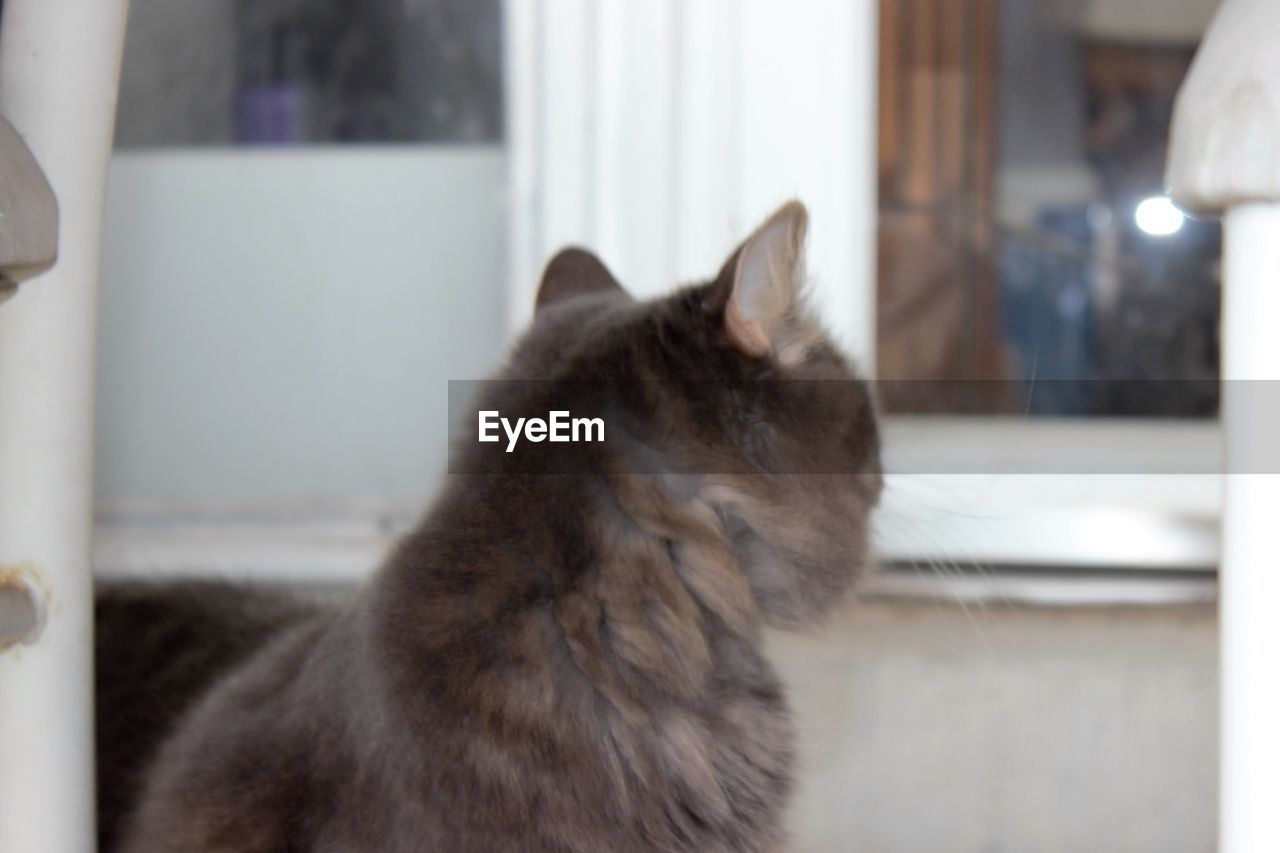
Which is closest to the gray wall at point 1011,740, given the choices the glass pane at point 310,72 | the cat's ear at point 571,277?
the cat's ear at point 571,277

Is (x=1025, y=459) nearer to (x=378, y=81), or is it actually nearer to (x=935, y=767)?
(x=935, y=767)

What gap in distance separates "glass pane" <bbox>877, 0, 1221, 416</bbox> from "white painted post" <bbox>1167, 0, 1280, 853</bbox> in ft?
3.89

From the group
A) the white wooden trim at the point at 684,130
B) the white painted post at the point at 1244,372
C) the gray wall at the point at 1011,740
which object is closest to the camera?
the white painted post at the point at 1244,372

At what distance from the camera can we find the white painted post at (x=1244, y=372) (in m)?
0.59

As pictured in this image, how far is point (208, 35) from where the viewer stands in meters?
1.70

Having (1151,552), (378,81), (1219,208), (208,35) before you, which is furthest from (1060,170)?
(1219,208)

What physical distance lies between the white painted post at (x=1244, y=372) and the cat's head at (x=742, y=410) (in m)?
0.23

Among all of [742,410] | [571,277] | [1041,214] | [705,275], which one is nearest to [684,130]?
[705,275]

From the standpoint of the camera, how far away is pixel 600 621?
30.5 inches

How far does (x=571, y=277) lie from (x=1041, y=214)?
1.47 m

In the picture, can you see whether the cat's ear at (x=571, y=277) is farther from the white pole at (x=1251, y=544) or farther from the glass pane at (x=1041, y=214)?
the glass pane at (x=1041, y=214)

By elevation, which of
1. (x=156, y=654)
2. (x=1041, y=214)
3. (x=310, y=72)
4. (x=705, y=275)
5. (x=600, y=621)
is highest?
(x=310, y=72)

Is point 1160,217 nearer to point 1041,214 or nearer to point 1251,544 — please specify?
point 1251,544

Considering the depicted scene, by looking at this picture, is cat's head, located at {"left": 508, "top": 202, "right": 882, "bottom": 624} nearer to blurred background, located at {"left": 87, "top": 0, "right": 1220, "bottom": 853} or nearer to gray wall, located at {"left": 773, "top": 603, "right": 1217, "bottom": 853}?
blurred background, located at {"left": 87, "top": 0, "right": 1220, "bottom": 853}
